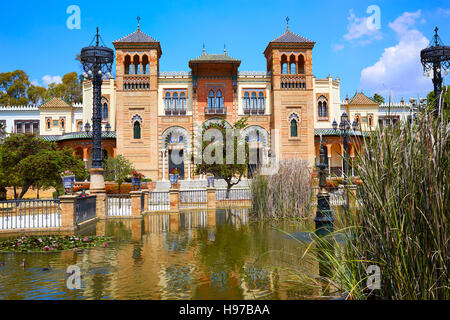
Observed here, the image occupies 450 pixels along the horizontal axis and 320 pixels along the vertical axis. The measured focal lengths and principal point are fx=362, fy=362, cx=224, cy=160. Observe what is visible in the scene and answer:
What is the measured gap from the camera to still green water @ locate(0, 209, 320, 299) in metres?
4.86

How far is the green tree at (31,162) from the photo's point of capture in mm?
16375

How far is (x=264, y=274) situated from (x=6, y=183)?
59.2 ft

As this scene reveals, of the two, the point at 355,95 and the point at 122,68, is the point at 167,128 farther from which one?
the point at 355,95

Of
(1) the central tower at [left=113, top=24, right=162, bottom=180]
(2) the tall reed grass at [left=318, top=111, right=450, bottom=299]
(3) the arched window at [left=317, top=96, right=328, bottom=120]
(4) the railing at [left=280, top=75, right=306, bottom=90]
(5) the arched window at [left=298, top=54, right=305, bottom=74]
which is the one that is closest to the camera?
(2) the tall reed grass at [left=318, top=111, right=450, bottom=299]

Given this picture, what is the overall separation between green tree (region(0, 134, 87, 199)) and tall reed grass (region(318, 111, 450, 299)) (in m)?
16.0

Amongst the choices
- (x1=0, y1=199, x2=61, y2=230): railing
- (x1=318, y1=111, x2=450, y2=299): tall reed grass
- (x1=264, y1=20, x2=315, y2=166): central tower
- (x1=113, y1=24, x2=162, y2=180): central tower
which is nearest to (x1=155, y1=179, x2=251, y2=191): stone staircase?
(x1=113, y1=24, x2=162, y2=180): central tower

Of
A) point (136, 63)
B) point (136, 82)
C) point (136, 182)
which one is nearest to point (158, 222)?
point (136, 182)

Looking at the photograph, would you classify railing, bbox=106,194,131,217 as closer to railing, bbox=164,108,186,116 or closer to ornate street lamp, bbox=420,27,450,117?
ornate street lamp, bbox=420,27,450,117

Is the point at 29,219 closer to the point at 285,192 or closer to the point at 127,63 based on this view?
the point at 285,192

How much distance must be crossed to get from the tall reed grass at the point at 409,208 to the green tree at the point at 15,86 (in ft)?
197

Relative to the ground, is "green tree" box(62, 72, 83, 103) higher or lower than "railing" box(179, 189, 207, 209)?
higher

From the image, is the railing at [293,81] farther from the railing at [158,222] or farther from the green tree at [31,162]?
the railing at [158,222]
